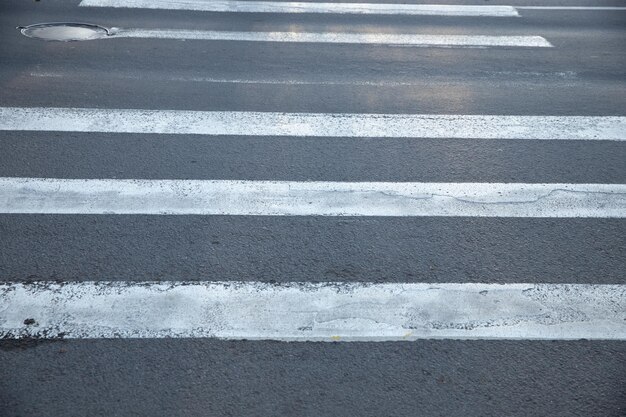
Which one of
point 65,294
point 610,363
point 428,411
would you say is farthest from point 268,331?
point 610,363

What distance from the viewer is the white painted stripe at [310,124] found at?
22.4ft

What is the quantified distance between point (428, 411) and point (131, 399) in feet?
5.31

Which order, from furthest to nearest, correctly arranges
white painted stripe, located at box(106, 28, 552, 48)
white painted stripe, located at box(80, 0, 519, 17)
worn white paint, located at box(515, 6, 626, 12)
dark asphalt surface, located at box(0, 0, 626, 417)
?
1. worn white paint, located at box(515, 6, 626, 12)
2. white painted stripe, located at box(80, 0, 519, 17)
3. white painted stripe, located at box(106, 28, 552, 48)
4. dark asphalt surface, located at box(0, 0, 626, 417)

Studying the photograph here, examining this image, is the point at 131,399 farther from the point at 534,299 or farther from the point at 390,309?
the point at 534,299

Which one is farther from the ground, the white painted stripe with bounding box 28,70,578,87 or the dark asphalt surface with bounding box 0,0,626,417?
the white painted stripe with bounding box 28,70,578,87

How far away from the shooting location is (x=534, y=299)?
4672 millimetres

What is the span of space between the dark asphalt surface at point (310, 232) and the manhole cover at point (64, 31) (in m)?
0.23

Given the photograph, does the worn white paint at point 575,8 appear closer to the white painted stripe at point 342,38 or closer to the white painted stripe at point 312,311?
the white painted stripe at point 342,38

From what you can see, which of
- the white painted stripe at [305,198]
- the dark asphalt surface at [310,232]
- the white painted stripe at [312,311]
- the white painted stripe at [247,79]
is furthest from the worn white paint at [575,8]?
the white painted stripe at [312,311]

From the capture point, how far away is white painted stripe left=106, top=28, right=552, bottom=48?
944 centimetres

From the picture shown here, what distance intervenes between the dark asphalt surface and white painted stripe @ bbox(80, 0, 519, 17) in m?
1.72

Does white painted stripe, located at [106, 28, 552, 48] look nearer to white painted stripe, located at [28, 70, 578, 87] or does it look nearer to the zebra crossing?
white painted stripe, located at [28, 70, 578, 87]

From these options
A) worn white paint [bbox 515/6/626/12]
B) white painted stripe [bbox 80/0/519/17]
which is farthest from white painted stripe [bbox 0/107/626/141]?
worn white paint [bbox 515/6/626/12]

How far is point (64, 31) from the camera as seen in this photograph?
9438mm
